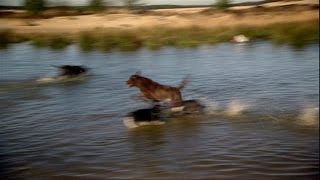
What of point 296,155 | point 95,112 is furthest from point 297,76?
point 95,112

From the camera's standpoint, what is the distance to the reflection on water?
2334 mm

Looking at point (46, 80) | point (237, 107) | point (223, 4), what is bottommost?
point (237, 107)

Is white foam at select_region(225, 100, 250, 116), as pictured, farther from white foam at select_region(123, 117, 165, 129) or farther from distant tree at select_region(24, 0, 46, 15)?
distant tree at select_region(24, 0, 46, 15)

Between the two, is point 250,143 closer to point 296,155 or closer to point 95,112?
point 296,155

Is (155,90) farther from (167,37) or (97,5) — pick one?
(97,5)

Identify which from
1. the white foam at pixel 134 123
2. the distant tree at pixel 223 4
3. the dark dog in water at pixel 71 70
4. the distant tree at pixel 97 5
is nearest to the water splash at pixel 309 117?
the distant tree at pixel 223 4

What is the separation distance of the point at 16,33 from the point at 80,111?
2.20ft

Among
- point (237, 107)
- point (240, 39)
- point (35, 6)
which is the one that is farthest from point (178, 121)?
point (35, 6)

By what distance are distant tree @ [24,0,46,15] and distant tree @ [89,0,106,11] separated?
0.32 meters

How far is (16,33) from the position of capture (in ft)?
10.1

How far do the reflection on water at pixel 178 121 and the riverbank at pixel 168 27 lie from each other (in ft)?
0.23

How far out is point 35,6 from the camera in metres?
2.88

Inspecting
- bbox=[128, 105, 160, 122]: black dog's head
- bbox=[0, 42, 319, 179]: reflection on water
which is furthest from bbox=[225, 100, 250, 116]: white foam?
bbox=[128, 105, 160, 122]: black dog's head

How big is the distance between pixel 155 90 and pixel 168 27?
597 mm
